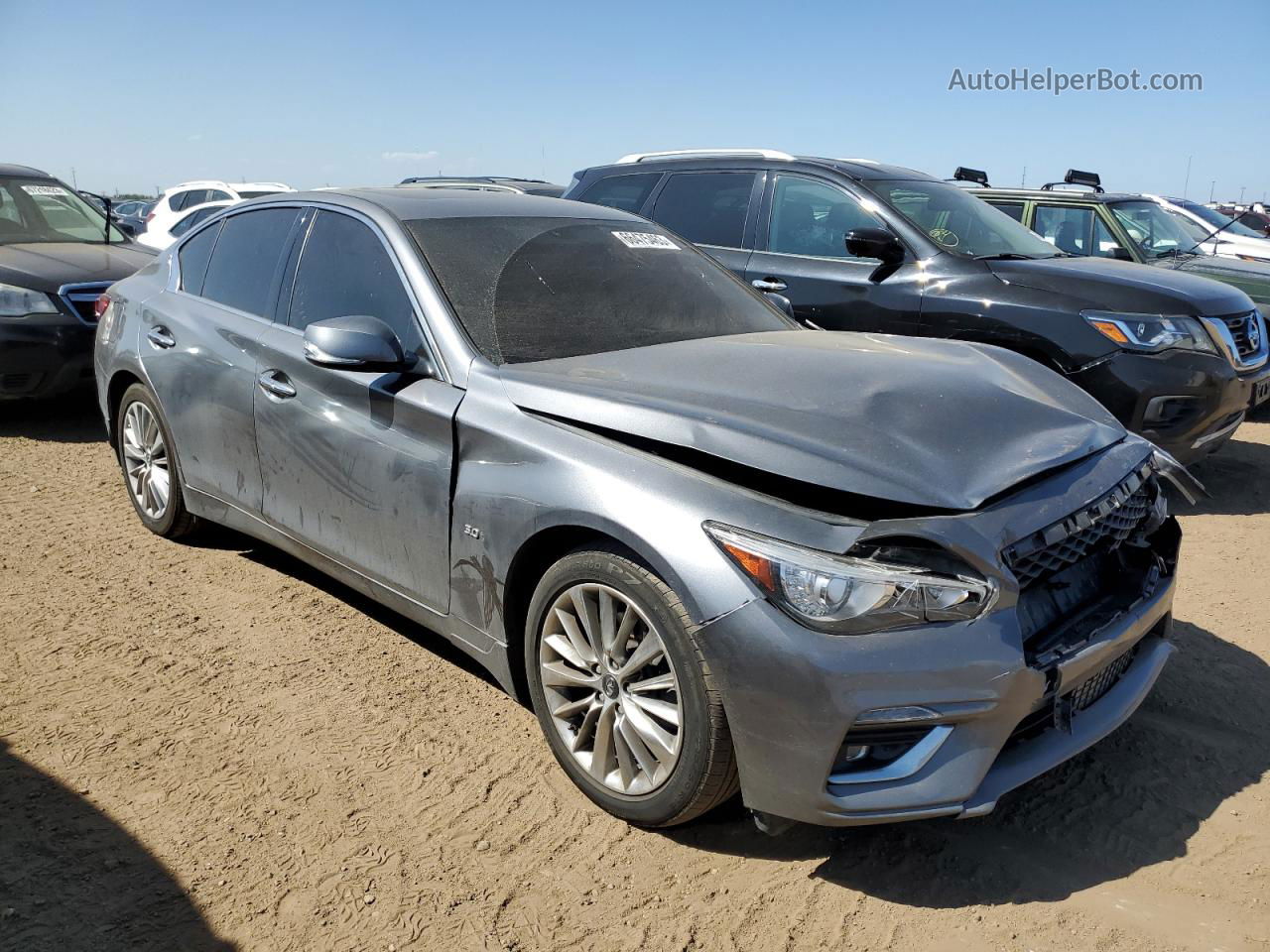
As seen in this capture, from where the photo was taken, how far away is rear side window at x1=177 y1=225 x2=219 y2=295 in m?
4.68

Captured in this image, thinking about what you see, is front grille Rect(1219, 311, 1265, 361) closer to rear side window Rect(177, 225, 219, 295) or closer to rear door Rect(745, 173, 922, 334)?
rear door Rect(745, 173, 922, 334)

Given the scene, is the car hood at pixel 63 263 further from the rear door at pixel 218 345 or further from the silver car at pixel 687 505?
the silver car at pixel 687 505

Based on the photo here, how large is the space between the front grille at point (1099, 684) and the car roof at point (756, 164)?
435 cm

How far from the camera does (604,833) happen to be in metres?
2.83

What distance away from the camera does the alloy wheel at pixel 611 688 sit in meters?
2.67

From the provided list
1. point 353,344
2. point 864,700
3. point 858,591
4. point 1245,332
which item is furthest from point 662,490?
point 1245,332

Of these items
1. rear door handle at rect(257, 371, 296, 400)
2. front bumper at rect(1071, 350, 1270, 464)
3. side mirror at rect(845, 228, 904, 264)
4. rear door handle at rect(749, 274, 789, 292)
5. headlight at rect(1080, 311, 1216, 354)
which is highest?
side mirror at rect(845, 228, 904, 264)

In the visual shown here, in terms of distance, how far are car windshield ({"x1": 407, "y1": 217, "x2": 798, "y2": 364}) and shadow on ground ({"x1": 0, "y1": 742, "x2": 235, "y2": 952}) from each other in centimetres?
174

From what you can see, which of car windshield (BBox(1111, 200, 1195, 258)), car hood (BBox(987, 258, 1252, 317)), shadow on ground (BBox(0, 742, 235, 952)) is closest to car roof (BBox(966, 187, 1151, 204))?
car windshield (BBox(1111, 200, 1195, 258))

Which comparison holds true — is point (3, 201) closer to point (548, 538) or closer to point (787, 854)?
point (548, 538)

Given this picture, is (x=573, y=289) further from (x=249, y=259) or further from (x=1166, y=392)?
(x=1166, y=392)

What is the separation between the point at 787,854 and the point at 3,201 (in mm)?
8253

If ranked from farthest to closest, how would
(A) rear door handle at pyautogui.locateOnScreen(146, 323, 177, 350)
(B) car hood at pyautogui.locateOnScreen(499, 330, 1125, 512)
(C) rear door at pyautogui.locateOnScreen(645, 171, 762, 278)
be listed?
1. (C) rear door at pyautogui.locateOnScreen(645, 171, 762, 278)
2. (A) rear door handle at pyautogui.locateOnScreen(146, 323, 177, 350)
3. (B) car hood at pyautogui.locateOnScreen(499, 330, 1125, 512)

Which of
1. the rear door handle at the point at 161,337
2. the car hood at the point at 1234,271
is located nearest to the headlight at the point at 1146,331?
the car hood at the point at 1234,271
